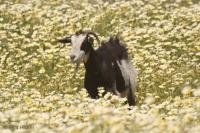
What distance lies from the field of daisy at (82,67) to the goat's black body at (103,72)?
40 centimetres

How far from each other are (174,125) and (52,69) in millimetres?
8250

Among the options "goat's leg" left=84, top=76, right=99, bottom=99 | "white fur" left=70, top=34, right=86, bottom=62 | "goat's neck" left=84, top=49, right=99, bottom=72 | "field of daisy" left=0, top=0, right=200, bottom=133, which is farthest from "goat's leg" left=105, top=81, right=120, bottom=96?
"white fur" left=70, top=34, right=86, bottom=62

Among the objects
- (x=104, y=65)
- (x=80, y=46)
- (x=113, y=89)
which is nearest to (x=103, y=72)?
(x=104, y=65)

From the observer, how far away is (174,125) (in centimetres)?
532

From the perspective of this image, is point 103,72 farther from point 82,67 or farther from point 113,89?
point 82,67

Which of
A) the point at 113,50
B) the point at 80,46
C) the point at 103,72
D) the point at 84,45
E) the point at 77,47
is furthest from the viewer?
the point at 113,50

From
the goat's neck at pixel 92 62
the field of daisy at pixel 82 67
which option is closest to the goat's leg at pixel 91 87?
the goat's neck at pixel 92 62

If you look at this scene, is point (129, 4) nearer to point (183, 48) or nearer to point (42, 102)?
point (183, 48)

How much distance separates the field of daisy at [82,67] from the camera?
6.78 m

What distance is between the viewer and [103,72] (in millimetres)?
10406

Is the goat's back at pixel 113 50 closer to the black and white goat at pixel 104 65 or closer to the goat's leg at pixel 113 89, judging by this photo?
the black and white goat at pixel 104 65

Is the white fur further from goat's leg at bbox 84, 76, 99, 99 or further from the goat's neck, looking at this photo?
goat's leg at bbox 84, 76, 99, 99

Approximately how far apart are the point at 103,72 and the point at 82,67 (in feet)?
9.73

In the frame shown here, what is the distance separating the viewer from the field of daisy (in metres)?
6.78
